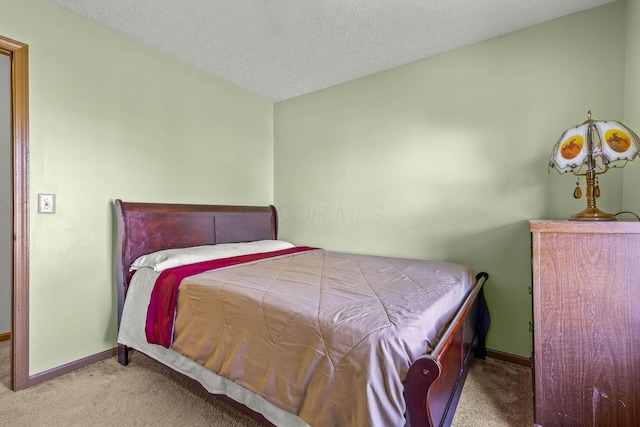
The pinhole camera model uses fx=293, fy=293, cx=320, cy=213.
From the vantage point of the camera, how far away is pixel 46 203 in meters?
1.90

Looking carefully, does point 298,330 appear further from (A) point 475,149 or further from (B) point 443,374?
(A) point 475,149

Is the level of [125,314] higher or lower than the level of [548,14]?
lower

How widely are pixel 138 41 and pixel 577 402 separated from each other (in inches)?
142

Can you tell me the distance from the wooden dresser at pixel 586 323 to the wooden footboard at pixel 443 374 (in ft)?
1.15

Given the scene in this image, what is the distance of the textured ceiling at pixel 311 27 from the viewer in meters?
1.95

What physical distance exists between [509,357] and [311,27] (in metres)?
2.87

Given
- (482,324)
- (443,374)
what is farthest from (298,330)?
(482,324)

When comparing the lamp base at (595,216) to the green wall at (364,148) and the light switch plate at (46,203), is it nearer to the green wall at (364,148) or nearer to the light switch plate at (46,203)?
the green wall at (364,148)

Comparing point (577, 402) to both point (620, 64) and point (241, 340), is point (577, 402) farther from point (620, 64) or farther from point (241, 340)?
point (620, 64)

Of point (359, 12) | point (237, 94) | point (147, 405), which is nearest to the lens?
point (147, 405)

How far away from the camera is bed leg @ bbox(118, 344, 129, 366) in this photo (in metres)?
2.10

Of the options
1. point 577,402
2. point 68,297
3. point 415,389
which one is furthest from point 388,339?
point 68,297

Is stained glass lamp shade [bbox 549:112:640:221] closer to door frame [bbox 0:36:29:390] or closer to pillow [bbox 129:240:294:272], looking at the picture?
pillow [bbox 129:240:294:272]

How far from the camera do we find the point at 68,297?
202 cm
